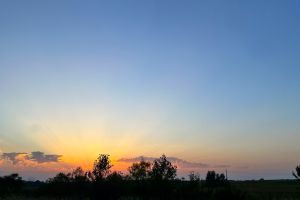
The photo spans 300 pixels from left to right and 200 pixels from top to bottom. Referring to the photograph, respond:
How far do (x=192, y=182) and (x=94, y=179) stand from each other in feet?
37.8

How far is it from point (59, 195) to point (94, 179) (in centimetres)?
2170

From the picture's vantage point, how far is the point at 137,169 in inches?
2200

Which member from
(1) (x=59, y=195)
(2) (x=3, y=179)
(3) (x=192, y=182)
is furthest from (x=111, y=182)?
(2) (x=3, y=179)

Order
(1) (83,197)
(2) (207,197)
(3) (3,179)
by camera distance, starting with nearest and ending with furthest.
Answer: (2) (207,197) → (1) (83,197) → (3) (3,179)

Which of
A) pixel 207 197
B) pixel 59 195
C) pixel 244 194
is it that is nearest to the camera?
pixel 244 194

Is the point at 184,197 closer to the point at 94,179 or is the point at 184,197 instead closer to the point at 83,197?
the point at 94,179

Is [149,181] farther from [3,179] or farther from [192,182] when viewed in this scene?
[3,179]

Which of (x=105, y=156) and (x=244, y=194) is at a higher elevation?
(x=105, y=156)

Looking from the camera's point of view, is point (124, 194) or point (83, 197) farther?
point (83, 197)

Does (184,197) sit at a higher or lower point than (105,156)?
lower

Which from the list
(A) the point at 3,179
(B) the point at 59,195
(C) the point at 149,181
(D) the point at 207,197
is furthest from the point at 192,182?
(A) the point at 3,179

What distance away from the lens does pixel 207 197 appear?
52.6 metres

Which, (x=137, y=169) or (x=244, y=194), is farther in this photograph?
(x=137, y=169)

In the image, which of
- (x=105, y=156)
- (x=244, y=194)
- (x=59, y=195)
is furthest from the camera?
(x=59, y=195)
